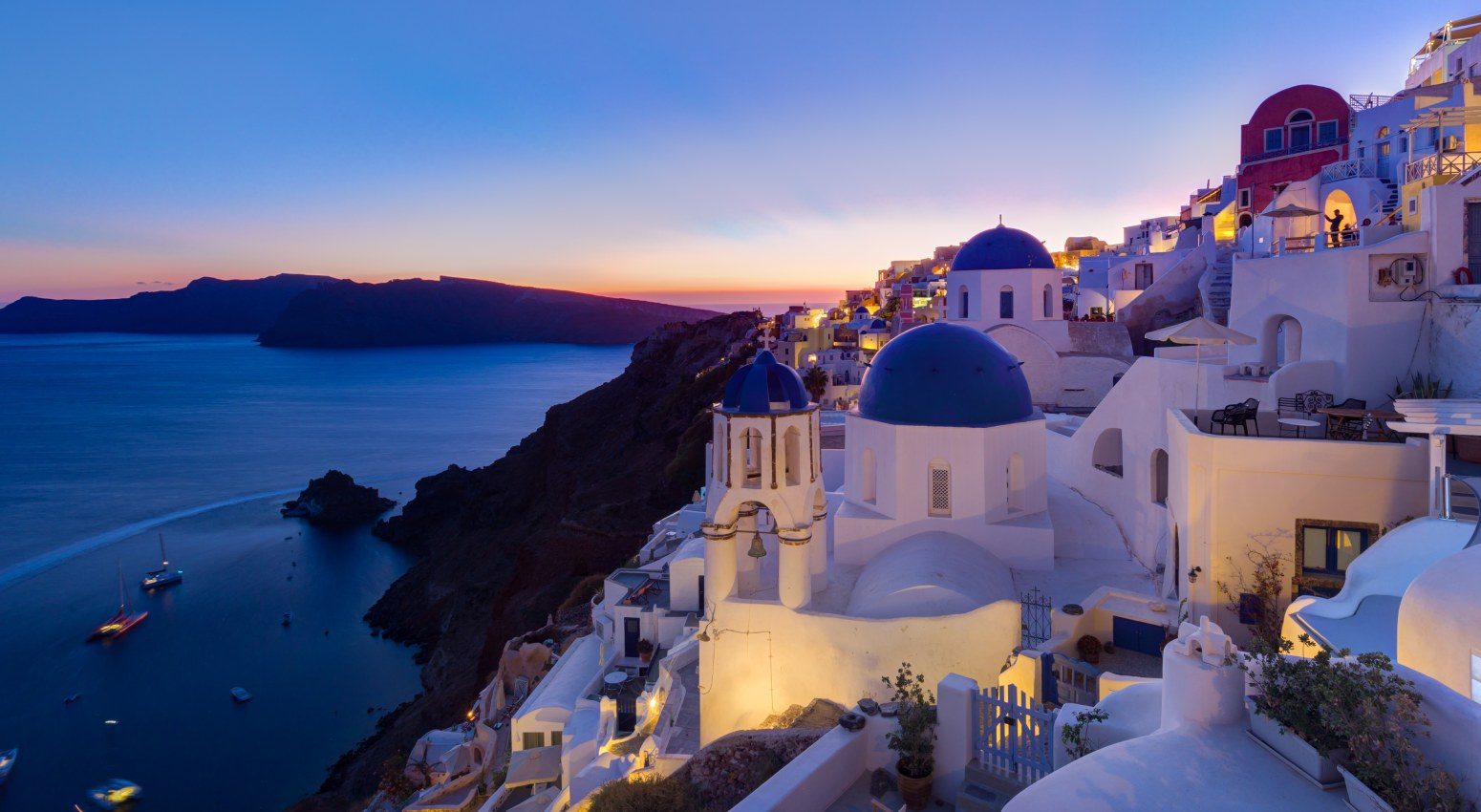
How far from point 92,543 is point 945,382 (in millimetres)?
59489

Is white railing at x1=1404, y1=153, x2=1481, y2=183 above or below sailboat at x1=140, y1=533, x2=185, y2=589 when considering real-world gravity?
above

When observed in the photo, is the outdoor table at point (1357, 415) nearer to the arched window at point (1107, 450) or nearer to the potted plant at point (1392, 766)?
the arched window at point (1107, 450)

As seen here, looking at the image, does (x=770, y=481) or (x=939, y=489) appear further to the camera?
(x=939, y=489)

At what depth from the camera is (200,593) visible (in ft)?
146

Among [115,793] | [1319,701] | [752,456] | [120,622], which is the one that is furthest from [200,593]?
[1319,701]

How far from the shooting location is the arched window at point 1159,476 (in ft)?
43.4

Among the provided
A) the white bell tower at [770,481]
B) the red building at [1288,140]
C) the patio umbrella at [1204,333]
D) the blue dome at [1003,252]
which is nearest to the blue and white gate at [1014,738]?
the white bell tower at [770,481]

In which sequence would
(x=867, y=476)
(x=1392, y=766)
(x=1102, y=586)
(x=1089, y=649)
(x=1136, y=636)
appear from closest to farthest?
(x=1392, y=766) < (x=1089, y=649) < (x=1136, y=636) < (x=1102, y=586) < (x=867, y=476)

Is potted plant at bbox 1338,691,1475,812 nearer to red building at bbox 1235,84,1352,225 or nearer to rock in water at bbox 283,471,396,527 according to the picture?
red building at bbox 1235,84,1352,225

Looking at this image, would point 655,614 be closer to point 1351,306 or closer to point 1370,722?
point 1351,306

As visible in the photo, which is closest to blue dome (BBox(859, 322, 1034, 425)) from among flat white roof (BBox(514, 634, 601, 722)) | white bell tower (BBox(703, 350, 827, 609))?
white bell tower (BBox(703, 350, 827, 609))

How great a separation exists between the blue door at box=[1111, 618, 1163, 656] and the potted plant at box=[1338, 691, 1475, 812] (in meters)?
6.58

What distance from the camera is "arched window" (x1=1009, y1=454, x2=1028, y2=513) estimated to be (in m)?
14.0

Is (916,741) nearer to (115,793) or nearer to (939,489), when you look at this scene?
(939,489)
